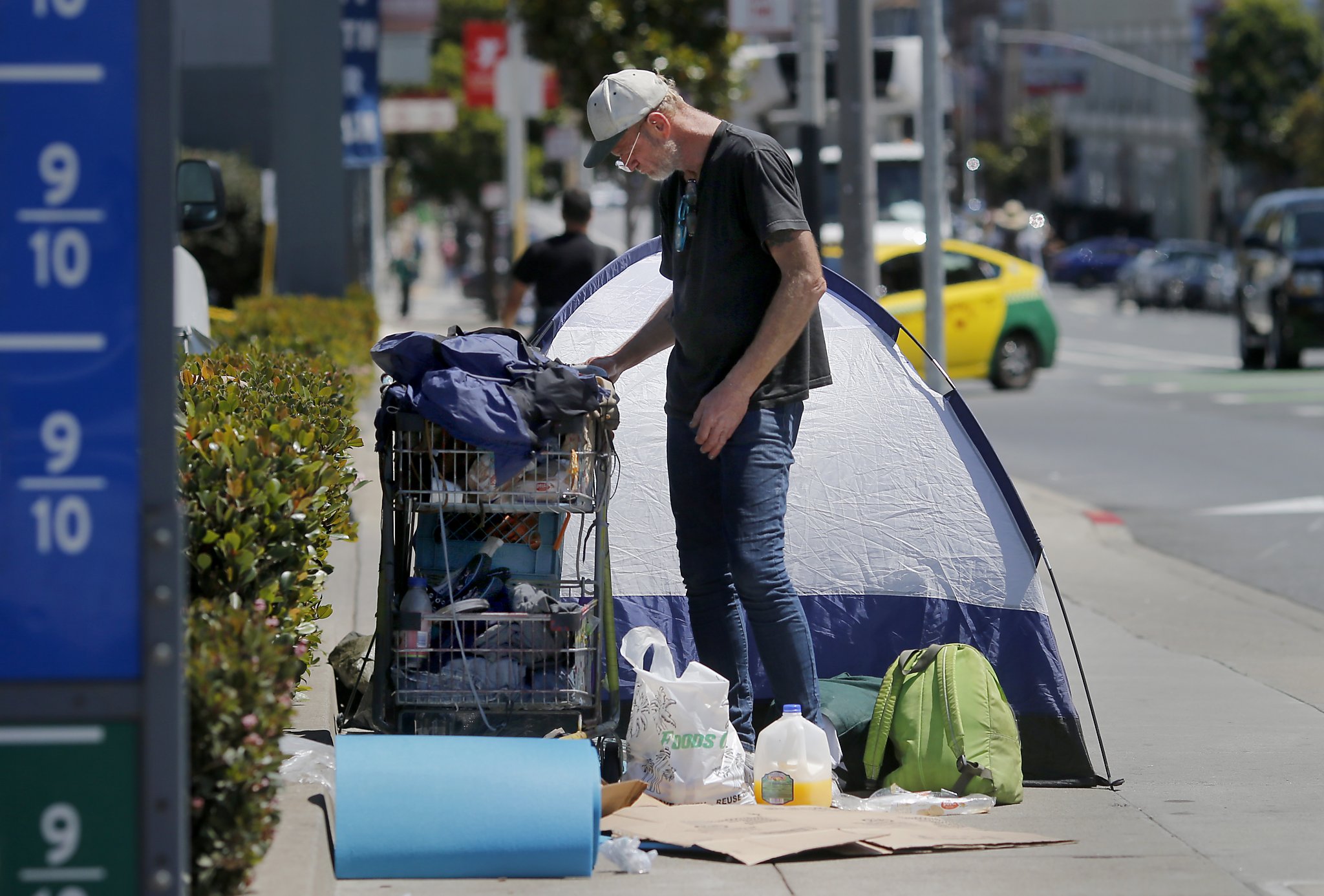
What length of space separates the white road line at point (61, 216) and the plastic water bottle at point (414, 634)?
2.30m

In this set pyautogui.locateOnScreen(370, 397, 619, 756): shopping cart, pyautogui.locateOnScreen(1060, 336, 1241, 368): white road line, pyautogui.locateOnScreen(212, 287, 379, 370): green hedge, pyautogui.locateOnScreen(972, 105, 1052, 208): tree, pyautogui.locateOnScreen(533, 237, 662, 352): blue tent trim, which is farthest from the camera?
pyautogui.locateOnScreen(972, 105, 1052, 208): tree

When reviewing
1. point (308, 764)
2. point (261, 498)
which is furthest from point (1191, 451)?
point (261, 498)

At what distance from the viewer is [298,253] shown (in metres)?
15.1

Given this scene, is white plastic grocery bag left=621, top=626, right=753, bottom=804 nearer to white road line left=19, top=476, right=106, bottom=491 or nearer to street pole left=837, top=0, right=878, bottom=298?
white road line left=19, top=476, right=106, bottom=491

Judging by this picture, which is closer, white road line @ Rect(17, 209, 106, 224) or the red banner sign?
white road line @ Rect(17, 209, 106, 224)

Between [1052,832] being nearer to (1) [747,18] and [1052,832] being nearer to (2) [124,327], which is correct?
(2) [124,327]

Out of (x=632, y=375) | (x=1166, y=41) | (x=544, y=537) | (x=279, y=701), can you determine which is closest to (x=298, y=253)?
(x=632, y=375)

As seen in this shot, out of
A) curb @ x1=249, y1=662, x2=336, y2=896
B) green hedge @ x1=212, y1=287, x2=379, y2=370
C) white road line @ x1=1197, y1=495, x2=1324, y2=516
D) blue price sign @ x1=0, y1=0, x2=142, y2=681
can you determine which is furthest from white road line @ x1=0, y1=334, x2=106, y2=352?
white road line @ x1=1197, y1=495, x2=1324, y2=516

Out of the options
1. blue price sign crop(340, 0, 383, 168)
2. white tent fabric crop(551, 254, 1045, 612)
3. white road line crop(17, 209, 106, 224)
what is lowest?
white tent fabric crop(551, 254, 1045, 612)

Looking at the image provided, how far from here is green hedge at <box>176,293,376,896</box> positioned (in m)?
3.55

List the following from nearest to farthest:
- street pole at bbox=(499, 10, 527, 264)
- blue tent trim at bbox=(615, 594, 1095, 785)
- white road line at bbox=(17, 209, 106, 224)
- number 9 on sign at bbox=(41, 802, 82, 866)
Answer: white road line at bbox=(17, 209, 106, 224)
number 9 on sign at bbox=(41, 802, 82, 866)
blue tent trim at bbox=(615, 594, 1095, 785)
street pole at bbox=(499, 10, 527, 264)

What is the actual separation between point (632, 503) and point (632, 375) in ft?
1.49

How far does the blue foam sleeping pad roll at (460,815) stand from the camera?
174 inches

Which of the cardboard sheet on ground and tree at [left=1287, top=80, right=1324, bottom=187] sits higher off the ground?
tree at [left=1287, top=80, right=1324, bottom=187]
